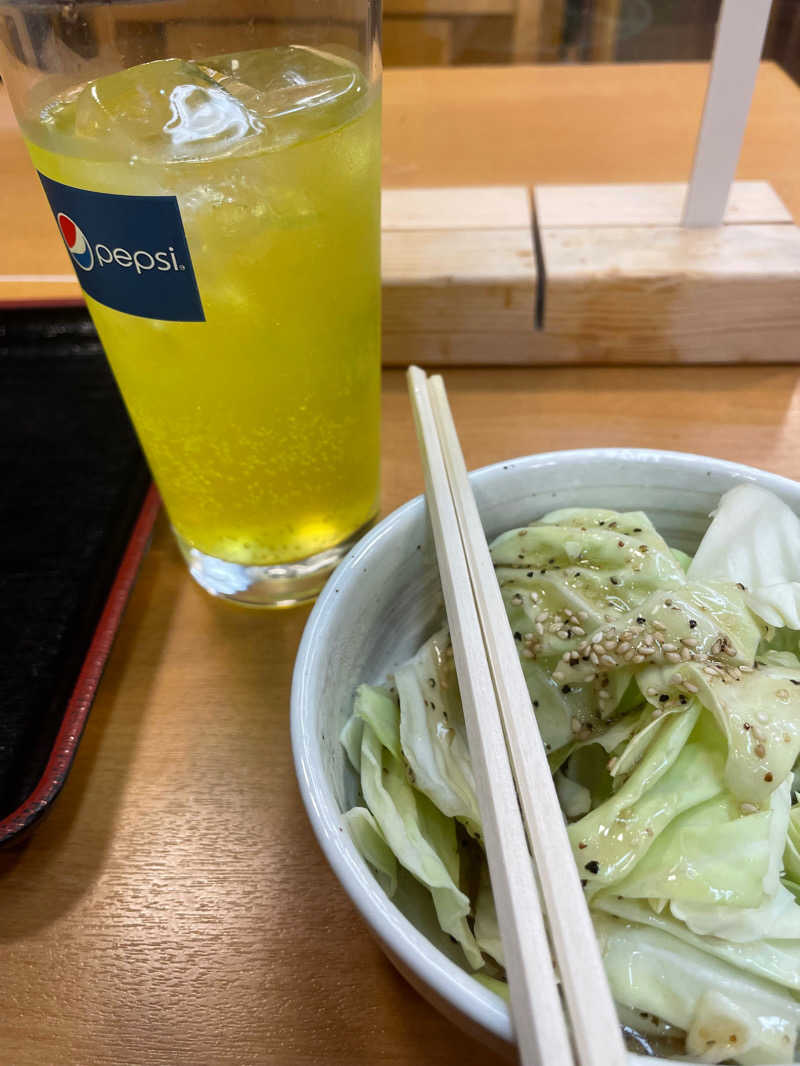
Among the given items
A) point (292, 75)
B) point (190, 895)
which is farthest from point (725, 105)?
point (190, 895)

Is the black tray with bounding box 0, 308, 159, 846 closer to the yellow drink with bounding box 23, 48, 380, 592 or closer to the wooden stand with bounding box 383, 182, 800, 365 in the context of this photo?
the yellow drink with bounding box 23, 48, 380, 592

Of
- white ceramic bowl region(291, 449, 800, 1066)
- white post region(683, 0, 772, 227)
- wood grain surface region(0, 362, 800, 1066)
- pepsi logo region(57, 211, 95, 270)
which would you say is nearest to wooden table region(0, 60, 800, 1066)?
wood grain surface region(0, 362, 800, 1066)

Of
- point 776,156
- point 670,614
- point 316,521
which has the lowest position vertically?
point 776,156

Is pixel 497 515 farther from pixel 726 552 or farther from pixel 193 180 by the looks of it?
pixel 193 180

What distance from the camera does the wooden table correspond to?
0.55 meters

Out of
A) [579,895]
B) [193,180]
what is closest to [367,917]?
[579,895]

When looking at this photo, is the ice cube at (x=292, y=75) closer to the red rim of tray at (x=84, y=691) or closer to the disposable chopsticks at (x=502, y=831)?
the disposable chopsticks at (x=502, y=831)

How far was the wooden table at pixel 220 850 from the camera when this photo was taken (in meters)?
A: 0.55

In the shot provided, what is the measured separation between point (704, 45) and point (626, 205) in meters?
2.09

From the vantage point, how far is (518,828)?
0.43 metres

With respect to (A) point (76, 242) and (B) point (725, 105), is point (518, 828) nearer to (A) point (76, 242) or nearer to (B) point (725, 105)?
(A) point (76, 242)

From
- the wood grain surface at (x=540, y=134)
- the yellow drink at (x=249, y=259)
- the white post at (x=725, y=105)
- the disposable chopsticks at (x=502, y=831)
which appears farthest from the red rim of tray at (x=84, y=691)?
the white post at (x=725, y=105)

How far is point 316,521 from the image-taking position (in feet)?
2.69

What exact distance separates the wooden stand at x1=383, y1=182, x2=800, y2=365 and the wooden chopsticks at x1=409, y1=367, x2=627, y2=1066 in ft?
1.81
